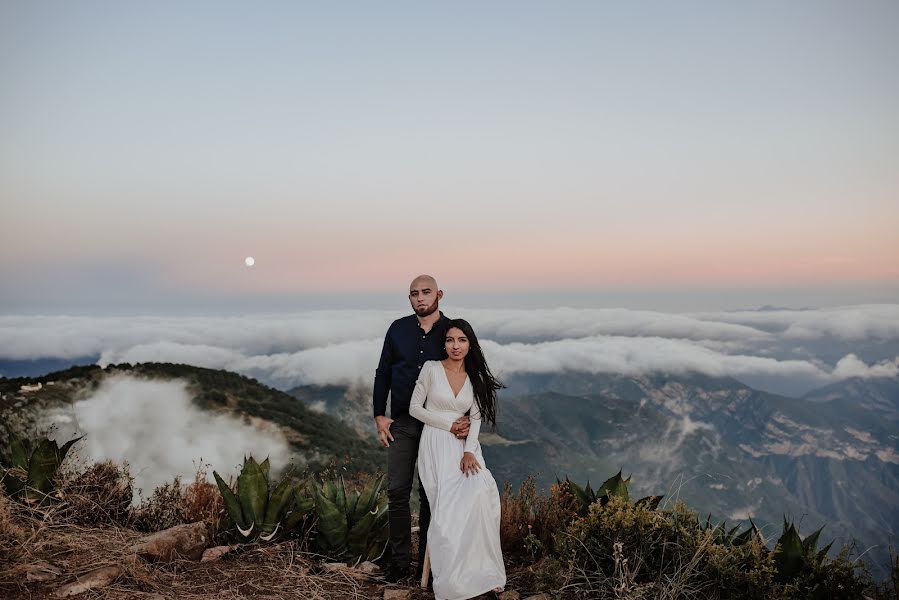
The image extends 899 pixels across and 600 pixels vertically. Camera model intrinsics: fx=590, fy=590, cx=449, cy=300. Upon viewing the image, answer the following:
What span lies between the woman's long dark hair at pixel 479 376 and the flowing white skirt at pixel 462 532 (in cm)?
45

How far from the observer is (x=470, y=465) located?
13.7 ft

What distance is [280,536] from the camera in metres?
4.94

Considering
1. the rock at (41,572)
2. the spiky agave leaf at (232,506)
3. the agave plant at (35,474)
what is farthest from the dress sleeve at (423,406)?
the agave plant at (35,474)

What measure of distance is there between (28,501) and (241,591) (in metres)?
2.20

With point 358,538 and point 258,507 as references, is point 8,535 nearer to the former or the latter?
point 258,507

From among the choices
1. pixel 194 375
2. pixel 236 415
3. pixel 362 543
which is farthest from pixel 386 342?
pixel 194 375

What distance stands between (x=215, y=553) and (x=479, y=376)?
2.52 metres

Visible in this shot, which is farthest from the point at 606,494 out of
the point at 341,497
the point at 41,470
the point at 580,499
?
the point at 41,470

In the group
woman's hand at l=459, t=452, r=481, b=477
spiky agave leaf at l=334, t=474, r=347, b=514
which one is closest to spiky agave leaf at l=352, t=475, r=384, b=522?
spiky agave leaf at l=334, t=474, r=347, b=514

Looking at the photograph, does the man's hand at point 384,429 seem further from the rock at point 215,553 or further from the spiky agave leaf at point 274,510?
the rock at point 215,553

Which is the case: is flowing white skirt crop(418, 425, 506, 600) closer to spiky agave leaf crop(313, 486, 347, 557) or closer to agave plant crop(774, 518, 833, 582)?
spiky agave leaf crop(313, 486, 347, 557)

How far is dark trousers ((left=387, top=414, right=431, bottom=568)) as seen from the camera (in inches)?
180

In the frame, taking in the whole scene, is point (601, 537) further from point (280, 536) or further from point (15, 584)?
point (15, 584)

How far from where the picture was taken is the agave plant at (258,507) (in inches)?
191
